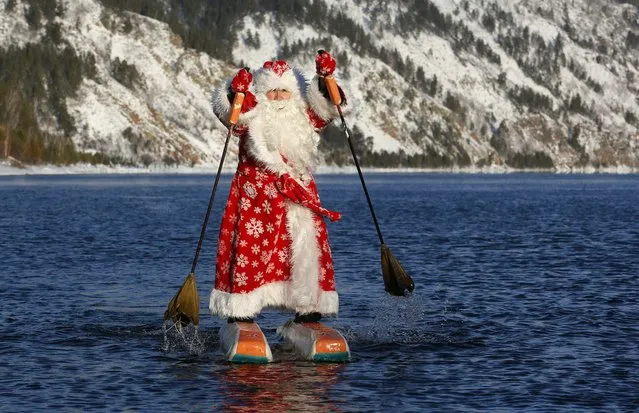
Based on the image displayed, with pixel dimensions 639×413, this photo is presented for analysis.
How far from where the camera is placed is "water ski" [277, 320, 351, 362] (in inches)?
637

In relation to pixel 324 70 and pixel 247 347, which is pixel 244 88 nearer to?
pixel 324 70

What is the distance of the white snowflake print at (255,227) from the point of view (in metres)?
17.0

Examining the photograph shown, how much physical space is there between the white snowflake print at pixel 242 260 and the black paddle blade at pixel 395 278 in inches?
83.3

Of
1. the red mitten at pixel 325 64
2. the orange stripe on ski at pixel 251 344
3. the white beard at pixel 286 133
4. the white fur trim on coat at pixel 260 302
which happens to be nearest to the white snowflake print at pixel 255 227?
the white fur trim on coat at pixel 260 302

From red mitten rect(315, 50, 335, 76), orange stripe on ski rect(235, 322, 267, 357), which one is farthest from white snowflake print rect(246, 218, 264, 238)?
red mitten rect(315, 50, 335, 76)

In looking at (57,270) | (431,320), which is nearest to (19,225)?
(57,270)

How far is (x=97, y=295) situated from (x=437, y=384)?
11.0 m

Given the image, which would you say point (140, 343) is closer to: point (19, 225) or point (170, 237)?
point (170, 237)

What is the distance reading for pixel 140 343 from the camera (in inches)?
702

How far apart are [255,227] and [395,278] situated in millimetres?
2187

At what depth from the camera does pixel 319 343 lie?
16.2 meters

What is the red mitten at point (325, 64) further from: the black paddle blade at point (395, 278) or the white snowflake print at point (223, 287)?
the white snowflake print at point (223, 287)

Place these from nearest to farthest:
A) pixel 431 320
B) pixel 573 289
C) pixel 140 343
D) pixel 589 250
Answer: pixel 140 343 → pixel 431 320 → pixel 573 289 → pixel 589 250

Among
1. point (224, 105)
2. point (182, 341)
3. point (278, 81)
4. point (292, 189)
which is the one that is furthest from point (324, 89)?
point (182, 341)
